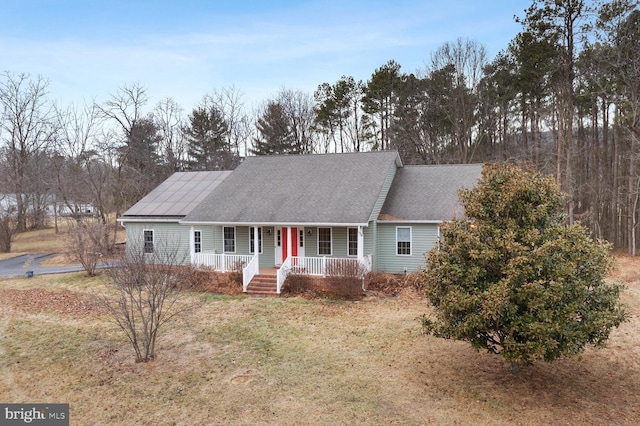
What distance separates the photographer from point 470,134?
102 ft

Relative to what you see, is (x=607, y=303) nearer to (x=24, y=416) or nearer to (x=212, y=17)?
(x=24, y=416)

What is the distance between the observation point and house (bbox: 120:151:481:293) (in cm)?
1662

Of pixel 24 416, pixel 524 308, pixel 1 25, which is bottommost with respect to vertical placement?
pixel 24 416

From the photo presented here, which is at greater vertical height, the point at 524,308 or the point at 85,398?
the point at 524,308

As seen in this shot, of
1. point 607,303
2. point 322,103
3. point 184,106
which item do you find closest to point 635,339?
point 607,303

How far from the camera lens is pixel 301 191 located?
18609mm

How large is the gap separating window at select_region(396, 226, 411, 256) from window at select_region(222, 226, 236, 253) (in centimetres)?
770

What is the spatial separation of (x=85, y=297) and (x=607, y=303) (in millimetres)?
16397

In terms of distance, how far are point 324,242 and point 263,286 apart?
3.45 metres

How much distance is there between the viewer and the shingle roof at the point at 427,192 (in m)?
17.0

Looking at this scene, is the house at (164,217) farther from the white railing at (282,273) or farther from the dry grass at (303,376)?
the dry grass at (303,376)

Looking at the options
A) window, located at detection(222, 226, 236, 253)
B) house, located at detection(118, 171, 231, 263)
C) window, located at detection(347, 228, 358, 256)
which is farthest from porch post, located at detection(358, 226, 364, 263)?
house, located at detection(118, 171, 231, 263)

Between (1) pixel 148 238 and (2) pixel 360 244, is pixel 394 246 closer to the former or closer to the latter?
(2) pixel 360 244

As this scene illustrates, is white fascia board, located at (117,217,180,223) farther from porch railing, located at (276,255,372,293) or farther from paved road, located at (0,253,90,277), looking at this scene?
porch railing, located at (276,255,372,293)
